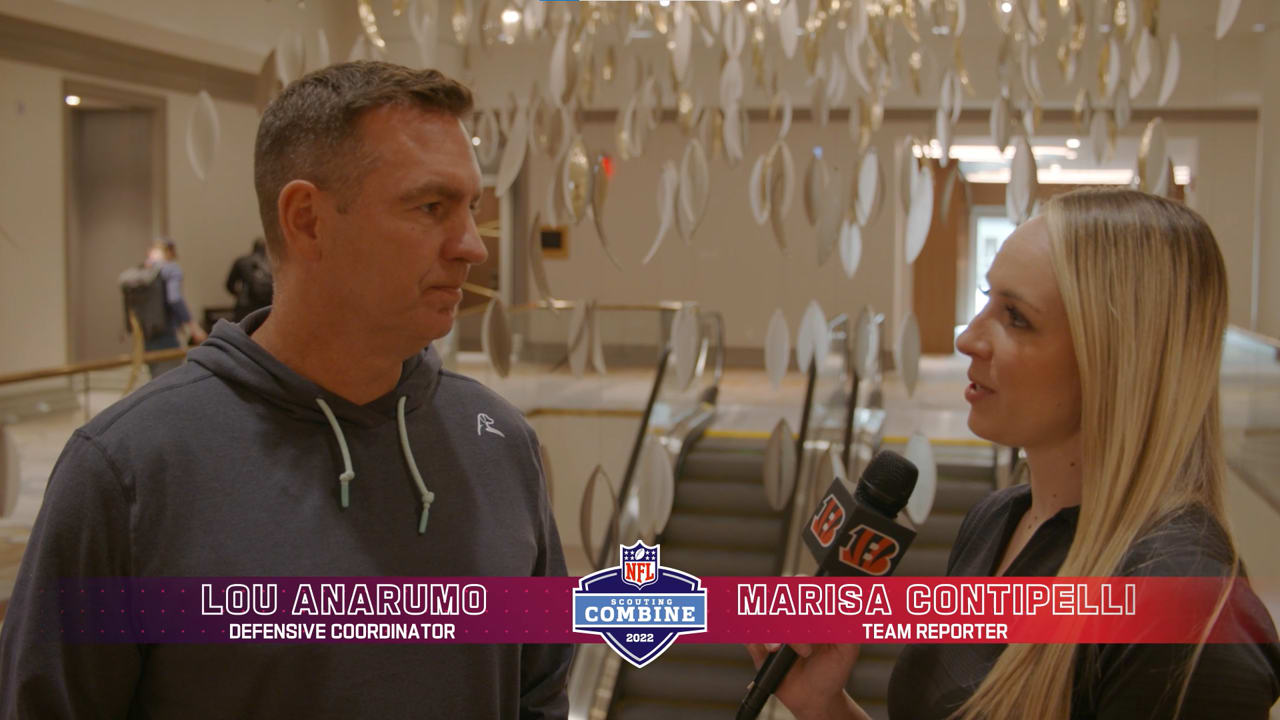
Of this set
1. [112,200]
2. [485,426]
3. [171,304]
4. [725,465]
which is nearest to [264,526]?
[485,426]

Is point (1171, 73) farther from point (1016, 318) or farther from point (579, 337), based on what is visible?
point (1016, 318)

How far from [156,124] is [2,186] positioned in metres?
2.22

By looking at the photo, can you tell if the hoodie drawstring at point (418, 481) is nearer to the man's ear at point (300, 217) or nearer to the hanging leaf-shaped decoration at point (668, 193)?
the man's ear at point (300, 217)

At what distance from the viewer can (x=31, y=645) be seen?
1.13 m

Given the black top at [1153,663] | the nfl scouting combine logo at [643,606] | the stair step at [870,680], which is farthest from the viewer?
the stair step at [870,680]

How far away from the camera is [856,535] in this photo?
1.31 m

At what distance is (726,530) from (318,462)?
6013 millimetres

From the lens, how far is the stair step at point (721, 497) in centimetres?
721

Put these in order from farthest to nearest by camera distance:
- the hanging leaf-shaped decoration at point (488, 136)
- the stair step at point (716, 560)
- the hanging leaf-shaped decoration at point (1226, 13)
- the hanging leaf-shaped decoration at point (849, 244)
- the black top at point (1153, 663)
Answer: the stair step at point (716, 560)
the hanging leaf-shaped decoration at point (488, 136)
the hanging leaf-shaped decoration at point (849, 244)
the hanging leaf-shaped decoration at point (1226, 13)
the black top at point (1153, 663)

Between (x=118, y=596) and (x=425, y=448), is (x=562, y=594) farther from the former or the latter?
(x=118, y=596)

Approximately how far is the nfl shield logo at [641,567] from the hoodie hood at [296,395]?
38cm

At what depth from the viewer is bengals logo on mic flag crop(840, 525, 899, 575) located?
1.31 m

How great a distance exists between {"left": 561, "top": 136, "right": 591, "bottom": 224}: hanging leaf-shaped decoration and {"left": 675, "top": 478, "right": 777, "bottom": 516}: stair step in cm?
448

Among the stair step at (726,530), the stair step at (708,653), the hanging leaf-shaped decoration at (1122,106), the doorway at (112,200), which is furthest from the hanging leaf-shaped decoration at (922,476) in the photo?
the doorway at (112,200)
